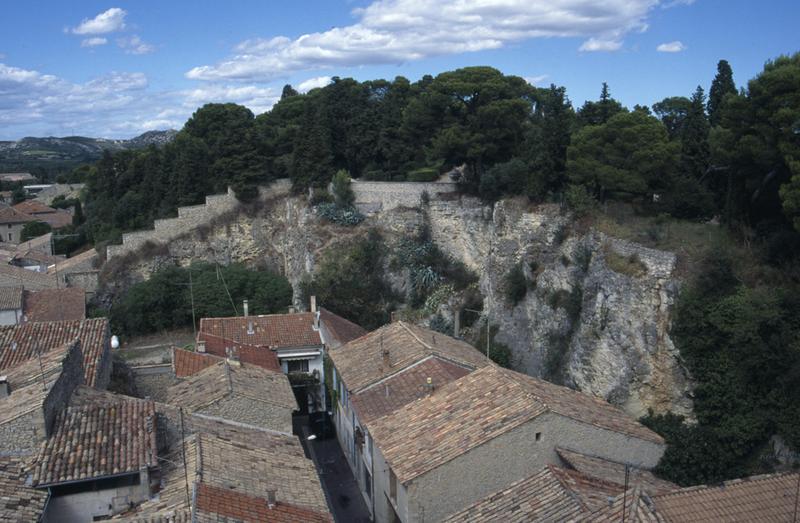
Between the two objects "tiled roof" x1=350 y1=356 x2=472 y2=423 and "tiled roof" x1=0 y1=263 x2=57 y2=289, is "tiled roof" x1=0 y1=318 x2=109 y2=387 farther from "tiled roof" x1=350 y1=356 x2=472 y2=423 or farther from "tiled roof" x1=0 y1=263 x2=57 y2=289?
"tiled roof" x1=0 y1=263 x2=57 y2=289

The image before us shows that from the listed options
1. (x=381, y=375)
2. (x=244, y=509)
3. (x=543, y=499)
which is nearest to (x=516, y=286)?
(x=381, y=375)

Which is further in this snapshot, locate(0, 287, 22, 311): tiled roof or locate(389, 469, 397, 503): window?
locate(0, 287, 22, 311): tiled roof

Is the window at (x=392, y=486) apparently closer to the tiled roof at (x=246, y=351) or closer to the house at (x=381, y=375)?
the house at (x=381, y=375)

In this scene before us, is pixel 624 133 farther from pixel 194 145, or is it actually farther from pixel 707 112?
pixel 194 145

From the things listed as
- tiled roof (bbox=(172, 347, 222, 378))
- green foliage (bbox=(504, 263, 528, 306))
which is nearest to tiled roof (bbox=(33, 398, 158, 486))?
tiled roof (bbox=(172, 347, 222, 378))

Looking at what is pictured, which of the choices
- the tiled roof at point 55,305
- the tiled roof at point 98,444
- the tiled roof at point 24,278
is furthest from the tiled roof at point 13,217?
the tiled roof at point 98,444
